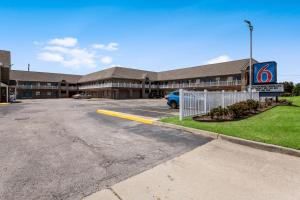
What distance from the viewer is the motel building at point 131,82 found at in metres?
42.9

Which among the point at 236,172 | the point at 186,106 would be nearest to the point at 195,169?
the point at 236,172

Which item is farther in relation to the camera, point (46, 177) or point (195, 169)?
point (195, 169)

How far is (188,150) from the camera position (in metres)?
5.39

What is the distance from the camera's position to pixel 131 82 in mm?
52250

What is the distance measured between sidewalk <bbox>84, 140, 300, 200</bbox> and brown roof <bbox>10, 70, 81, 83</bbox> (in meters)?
62.9

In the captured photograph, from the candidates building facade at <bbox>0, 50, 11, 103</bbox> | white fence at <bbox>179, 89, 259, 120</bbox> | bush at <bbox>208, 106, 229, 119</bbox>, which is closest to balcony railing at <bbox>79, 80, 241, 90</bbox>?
building facade at <bbox>0, 50, 11, 103</bbox>

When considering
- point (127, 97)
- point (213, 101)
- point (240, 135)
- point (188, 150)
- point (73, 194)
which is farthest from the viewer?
point (127, 97)

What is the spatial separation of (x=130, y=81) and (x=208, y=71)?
70.1ft

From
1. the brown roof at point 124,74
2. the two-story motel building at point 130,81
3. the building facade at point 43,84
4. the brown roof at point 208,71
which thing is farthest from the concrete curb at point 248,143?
the building facade at point 43,84

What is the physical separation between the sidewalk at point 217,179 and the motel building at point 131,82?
126 ft

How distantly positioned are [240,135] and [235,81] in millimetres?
38359

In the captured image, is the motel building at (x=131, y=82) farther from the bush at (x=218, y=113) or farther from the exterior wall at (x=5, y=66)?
the bush at (x=218, y=113)

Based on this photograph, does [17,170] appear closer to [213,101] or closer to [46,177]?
[46,177]

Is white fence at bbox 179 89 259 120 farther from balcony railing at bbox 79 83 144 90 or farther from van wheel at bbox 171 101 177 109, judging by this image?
balcony railing at bbox 79 83 144 90
